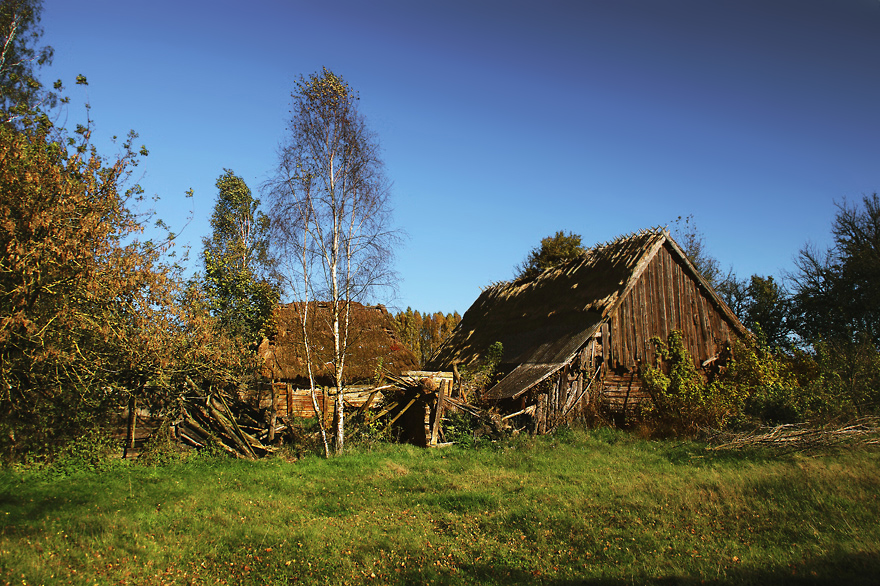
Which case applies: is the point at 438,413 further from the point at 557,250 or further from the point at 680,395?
the point at 557,250

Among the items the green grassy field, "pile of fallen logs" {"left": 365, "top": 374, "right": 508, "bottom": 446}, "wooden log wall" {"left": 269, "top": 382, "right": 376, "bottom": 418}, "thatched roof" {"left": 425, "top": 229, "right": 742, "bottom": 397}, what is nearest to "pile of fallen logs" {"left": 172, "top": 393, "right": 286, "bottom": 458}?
the green grassy field

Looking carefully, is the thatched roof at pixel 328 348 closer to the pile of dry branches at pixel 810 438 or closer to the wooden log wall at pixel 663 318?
the wooden log wall at pixel 663 318

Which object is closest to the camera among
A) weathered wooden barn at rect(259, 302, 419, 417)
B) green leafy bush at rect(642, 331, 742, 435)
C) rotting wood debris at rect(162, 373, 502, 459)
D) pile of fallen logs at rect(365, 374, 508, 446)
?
rotting wood debris at rect(162, 373, 502, 459)

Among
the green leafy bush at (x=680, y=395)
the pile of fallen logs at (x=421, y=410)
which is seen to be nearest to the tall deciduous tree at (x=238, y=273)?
the pile of fallen logs at (x=421, y=410)

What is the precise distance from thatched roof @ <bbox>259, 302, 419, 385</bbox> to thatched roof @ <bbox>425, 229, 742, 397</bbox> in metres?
3.32

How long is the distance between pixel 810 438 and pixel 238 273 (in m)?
26.6

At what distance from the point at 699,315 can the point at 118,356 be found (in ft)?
61.7

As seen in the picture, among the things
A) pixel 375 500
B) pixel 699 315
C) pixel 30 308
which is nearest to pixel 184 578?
pixel 375 500

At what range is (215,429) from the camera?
13633 mm

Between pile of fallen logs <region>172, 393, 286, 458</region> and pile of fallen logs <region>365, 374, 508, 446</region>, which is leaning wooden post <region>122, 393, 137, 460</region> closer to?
pile of fallen logs <region>172, 393, 286, 458</region>

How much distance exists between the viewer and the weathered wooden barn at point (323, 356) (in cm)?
2030

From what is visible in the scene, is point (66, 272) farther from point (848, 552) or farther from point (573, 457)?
point (848, 552)

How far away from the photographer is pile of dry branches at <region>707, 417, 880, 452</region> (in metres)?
11.6

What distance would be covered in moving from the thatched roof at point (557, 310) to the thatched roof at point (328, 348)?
10.9ft
